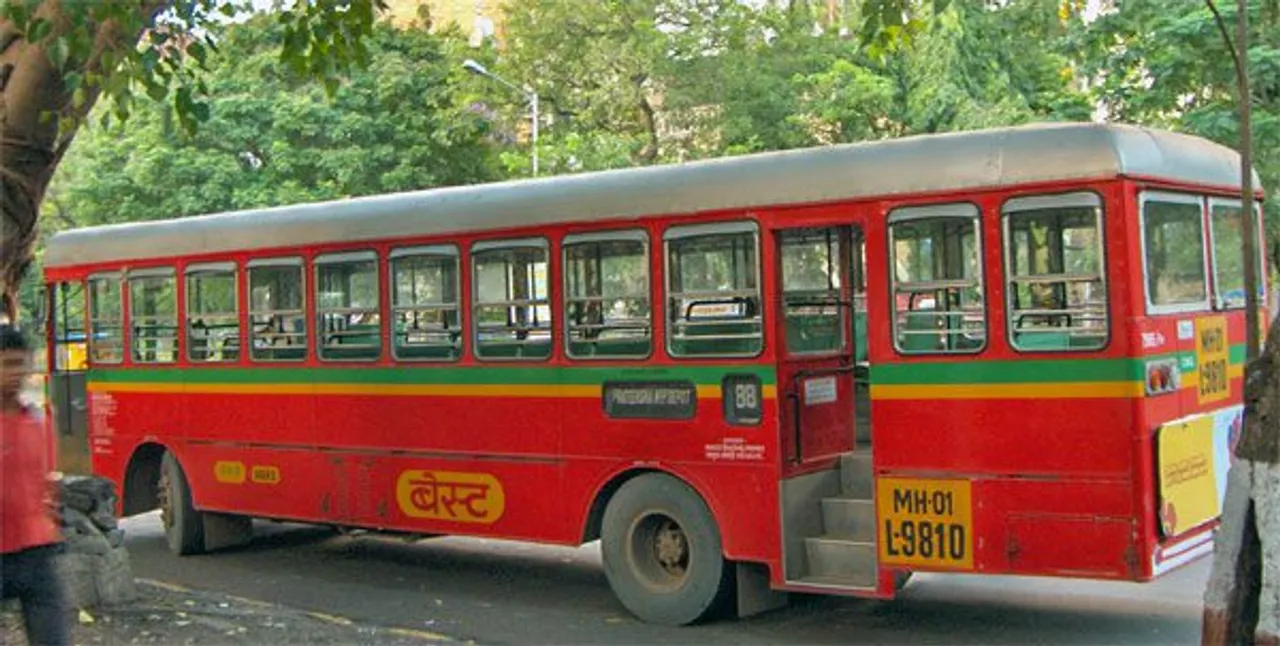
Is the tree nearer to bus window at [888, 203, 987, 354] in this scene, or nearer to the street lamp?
bus window at [888, 203, 987, 354]

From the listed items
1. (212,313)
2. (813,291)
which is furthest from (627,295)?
(212,313)

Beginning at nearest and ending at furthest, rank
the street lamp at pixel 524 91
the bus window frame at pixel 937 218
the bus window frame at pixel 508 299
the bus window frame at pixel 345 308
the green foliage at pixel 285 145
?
the bus window frame at pixel 937 218
the bus window frame at pixel 508 299
the bus window frame at pixel 345 308
the street lamp at pixel 524 91
the green foliage at pixel 285 145

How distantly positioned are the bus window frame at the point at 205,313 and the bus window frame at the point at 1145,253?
706 cm

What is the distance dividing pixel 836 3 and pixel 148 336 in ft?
61.2

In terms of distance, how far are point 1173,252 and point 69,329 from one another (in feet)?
31.5

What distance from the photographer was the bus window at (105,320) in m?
11.7

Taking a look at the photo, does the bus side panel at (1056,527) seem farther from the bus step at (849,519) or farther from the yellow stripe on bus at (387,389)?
the yellow stripe on bus at (387,389)

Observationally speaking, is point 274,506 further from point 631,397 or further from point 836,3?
point 836,3

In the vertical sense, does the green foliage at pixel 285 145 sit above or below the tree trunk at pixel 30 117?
above

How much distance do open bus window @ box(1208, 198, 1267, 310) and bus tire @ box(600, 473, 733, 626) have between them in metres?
3.23

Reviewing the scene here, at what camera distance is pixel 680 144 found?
24312mm

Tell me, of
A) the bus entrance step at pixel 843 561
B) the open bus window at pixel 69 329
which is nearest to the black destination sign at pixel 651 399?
the bus entrance step at pixel 843 561

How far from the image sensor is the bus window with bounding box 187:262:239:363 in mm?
10758

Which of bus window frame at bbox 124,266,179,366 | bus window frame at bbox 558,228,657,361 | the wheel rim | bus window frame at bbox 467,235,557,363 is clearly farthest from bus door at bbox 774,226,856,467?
bus window frame at bbox 124,266,179,366
